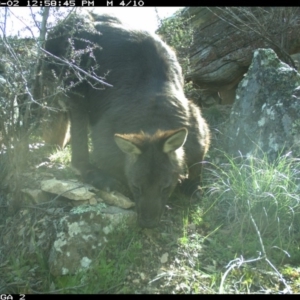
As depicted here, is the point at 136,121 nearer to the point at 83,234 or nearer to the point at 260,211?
the point at 83,234

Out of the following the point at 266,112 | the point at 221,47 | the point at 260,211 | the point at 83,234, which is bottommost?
the point at 83,234

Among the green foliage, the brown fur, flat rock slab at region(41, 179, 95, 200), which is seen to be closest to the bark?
the brown fur

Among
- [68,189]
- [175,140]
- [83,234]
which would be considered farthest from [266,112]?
[83,234]

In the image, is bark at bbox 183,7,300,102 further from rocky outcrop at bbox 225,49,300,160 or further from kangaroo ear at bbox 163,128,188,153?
kangaroo ear at bbox 163,128,188,153

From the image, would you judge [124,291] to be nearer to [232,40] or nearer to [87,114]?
[87,114]

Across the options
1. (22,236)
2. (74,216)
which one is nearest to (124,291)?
(74,216)
